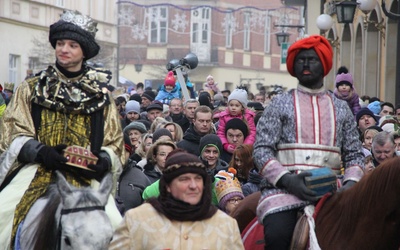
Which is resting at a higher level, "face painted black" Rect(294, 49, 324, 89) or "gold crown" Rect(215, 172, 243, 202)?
"face painted black" Rect(294, 49, 324, 89)

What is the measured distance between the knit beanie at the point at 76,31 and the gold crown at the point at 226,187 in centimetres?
347

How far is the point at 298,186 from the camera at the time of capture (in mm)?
7867

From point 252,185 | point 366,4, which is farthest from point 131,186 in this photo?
point 366,4

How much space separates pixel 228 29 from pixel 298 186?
74.4 metres

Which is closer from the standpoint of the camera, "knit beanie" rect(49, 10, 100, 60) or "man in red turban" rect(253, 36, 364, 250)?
"knit beanie" rect(49, 10, 100, 60)

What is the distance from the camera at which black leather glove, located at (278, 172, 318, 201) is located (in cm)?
785

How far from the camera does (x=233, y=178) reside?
456 inches

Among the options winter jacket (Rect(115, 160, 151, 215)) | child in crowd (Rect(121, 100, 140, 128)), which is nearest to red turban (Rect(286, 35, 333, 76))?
winter jacket (Rect(115, 160, 151, 215))

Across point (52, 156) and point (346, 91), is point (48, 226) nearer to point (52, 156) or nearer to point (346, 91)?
point (52, 156)

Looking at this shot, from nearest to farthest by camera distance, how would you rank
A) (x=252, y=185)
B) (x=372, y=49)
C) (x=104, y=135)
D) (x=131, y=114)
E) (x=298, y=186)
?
(x=298, y=186)
(x=104, y=135)
(x=252, y=185)
(x=131, y=114)
(x=372, y=49)

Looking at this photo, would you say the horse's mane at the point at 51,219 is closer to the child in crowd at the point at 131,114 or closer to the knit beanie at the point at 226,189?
the knit beanie at the point at 226,189

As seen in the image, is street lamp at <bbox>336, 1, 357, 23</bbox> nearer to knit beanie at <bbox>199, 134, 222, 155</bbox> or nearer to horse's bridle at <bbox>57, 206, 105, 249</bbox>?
knit beanie at <bbox>199, 134, 222, 155</bbox>

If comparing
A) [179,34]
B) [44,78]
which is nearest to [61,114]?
[44,78]

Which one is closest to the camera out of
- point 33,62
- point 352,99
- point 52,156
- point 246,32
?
point 52,156
